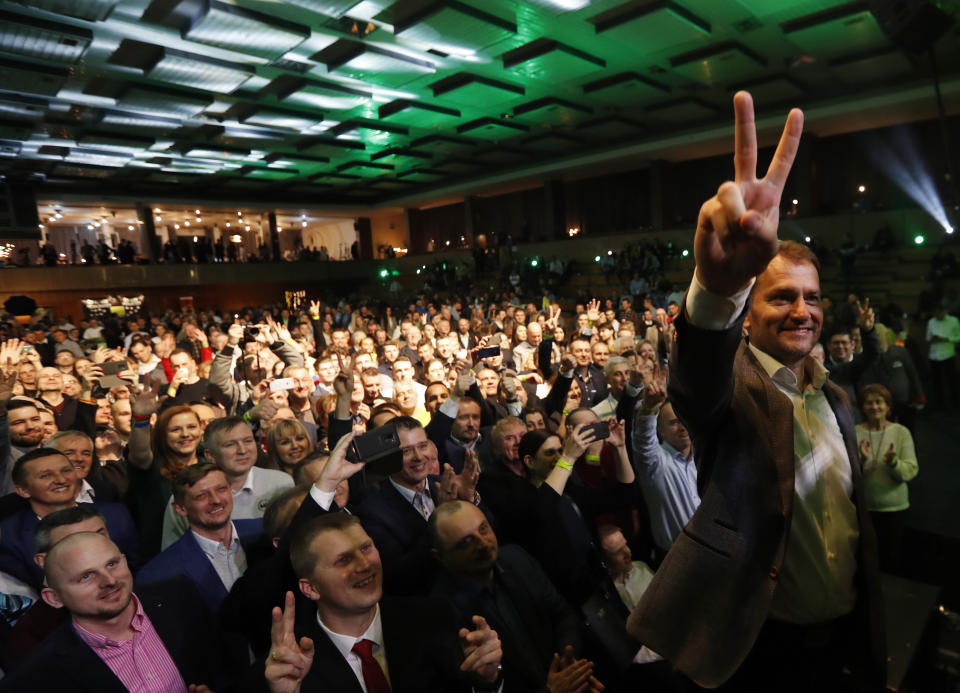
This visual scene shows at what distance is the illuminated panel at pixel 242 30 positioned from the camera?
5.77 meters

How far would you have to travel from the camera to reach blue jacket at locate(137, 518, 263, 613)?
6.39 ft

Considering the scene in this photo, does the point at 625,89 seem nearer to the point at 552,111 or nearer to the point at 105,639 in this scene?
the point at 552,111

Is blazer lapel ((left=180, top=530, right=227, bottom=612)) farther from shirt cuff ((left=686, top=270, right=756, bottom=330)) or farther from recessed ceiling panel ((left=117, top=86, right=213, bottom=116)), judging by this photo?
recessed ceiling panel ((left=117, top=86, right=213, bottom=116))

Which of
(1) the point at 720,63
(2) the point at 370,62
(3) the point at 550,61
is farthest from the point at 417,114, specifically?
(1) the point at 720,63

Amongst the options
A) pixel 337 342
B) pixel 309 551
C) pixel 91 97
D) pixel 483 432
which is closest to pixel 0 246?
pixel 91 97

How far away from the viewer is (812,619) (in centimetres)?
112

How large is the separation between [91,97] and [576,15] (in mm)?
7403

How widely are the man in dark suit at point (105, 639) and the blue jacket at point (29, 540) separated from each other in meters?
0.71

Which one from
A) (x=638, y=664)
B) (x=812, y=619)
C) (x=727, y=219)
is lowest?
(x=638, y=664)

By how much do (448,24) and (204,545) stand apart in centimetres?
630

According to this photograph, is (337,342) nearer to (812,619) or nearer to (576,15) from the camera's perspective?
(576,15)

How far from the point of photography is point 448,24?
21.0ft

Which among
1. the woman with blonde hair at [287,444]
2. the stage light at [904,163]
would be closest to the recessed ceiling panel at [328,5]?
the woman with blonde hair at [287,444]

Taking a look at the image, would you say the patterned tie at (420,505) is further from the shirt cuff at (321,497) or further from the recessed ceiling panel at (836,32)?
the recessed ceiling panel at (836,32)
